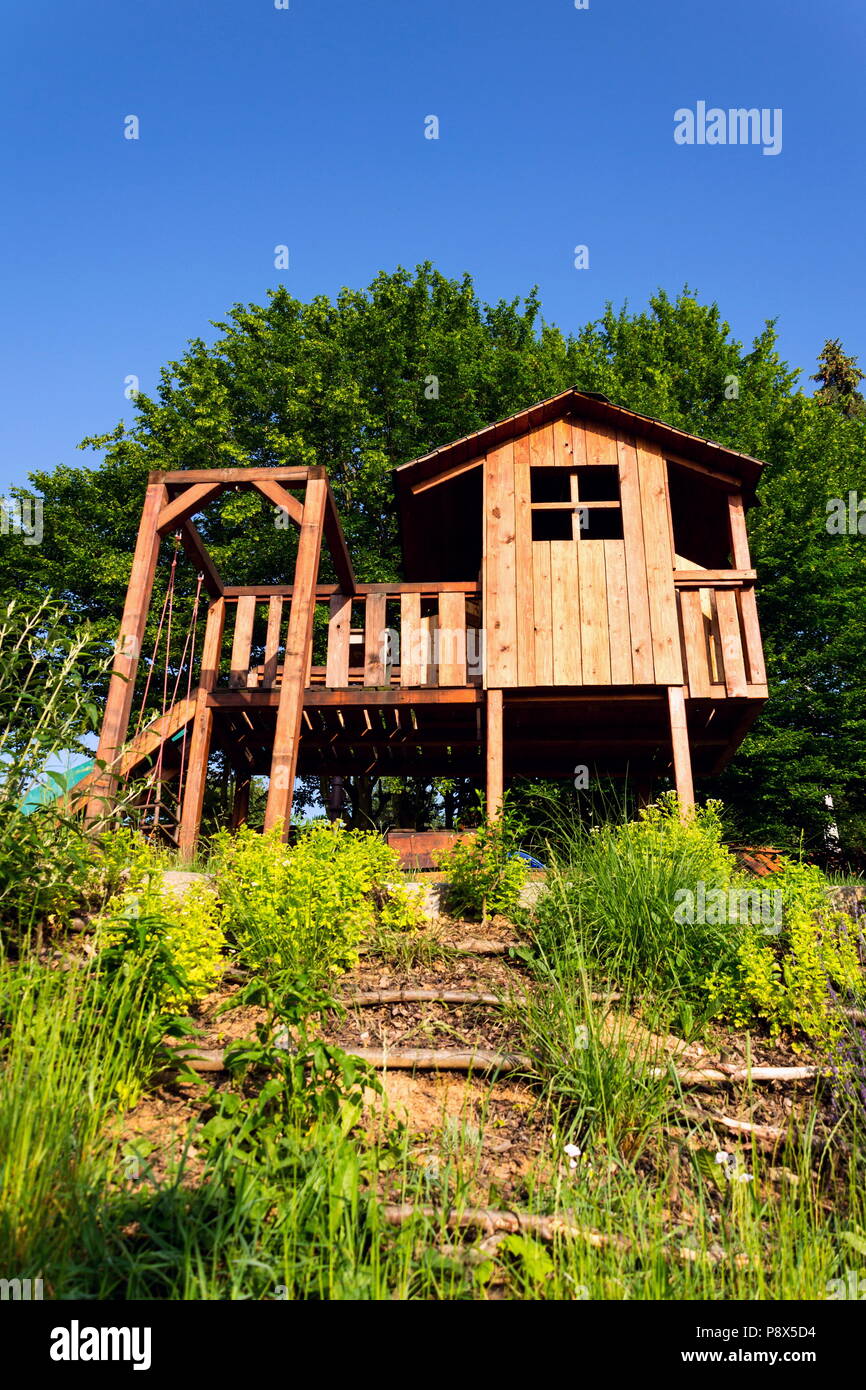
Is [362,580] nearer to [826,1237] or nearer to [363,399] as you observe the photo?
[363,399]

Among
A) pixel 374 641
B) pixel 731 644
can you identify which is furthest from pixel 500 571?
pixel 731 644

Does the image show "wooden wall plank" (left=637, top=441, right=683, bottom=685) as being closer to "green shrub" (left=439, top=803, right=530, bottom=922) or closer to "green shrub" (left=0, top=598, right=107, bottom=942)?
"green shrub" (left=439, top=803, right=530, bottom=922)

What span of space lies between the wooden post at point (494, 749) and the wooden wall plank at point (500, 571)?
21 cm

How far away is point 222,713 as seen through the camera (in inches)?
455

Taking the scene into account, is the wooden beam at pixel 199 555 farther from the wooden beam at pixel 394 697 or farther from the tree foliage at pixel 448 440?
the tree foliage at pixel 448 440

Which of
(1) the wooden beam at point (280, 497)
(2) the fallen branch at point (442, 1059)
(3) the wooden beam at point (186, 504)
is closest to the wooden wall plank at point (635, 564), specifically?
(1) the wooden beam at point (280, 497)

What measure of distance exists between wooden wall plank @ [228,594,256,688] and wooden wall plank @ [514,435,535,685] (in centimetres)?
338

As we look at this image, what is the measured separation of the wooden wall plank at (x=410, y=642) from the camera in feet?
34.7

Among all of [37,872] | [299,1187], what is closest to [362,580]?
[37,872]

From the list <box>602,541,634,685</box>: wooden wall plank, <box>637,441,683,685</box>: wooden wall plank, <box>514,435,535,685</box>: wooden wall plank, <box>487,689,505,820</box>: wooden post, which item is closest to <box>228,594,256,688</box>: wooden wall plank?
<box>487,689,505,820</box>: wooden post

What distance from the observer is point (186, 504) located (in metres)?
8.80

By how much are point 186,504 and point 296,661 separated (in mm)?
2046

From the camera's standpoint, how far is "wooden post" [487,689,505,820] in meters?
9.46

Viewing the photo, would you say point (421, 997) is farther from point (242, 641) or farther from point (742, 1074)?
point (242, 641)
